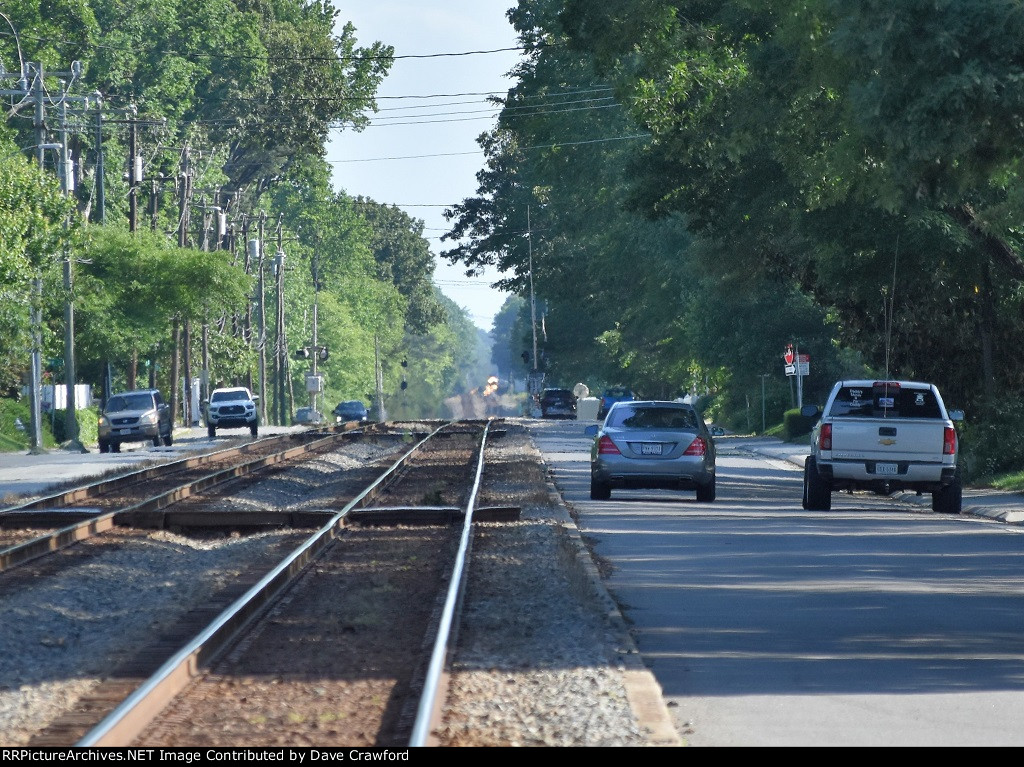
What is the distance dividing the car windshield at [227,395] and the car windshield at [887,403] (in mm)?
46200

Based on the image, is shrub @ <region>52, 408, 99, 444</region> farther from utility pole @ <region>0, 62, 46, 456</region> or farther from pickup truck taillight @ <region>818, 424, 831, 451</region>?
pickup truck taillight @ <region>818, 424, 831, 451</region>

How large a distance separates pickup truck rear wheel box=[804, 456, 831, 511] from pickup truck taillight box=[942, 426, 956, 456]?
1.76 meters

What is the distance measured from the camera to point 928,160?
16547mm

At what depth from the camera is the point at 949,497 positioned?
25.1 metres

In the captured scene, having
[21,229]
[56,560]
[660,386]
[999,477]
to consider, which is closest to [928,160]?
[56,560]

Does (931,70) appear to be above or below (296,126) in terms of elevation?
below

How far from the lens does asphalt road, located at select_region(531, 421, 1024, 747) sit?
9.34m

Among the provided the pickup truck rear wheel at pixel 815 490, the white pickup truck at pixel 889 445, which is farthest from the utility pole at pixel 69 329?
the white pickup truck at pixel 889 445

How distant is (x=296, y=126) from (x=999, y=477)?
70.1 meters

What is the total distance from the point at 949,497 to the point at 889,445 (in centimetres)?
123

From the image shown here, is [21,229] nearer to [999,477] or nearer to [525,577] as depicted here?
[999,477]

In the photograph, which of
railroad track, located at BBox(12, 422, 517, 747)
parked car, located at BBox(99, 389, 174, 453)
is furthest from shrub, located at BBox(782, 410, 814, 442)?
railroad track, located at BBox(12, 422, 517, 747)

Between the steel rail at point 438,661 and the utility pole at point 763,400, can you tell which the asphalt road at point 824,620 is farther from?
the utility pole at point 763,400

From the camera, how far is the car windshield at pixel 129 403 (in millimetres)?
54000
